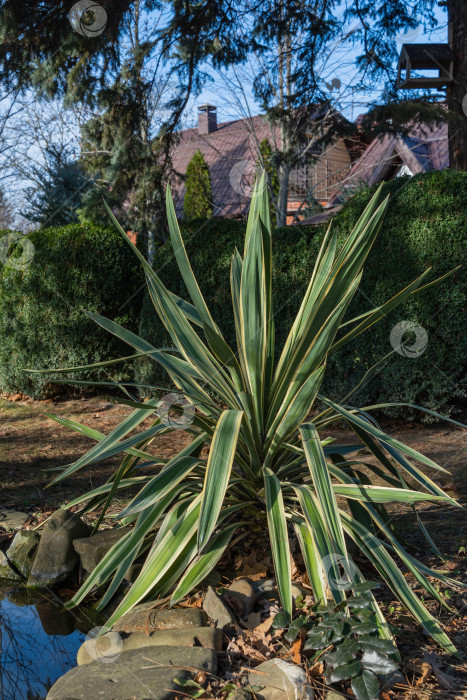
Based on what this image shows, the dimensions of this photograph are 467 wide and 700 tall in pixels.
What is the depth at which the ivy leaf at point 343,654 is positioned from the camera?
171 centimetres

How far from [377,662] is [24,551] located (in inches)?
77.5

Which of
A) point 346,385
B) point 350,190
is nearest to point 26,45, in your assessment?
point 346,385

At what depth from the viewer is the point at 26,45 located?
6344 millimetres

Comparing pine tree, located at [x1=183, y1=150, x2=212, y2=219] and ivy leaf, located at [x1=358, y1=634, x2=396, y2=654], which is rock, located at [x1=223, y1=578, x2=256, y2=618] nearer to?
ivy leaf, located at [x1=358, y1=634, x2=396, y2=654]

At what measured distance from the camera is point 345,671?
1692 mm

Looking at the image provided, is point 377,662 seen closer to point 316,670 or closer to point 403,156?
point 316,670

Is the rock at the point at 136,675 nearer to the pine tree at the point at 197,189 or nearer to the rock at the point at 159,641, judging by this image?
the rock at the point at 159,641

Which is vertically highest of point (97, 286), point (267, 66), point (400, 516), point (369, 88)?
point (267, 66)

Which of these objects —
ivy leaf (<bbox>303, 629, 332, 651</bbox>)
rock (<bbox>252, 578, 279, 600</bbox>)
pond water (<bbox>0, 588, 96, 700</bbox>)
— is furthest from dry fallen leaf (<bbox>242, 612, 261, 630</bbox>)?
pond water (<bbox>0, 588, 96, 700</bbox>)

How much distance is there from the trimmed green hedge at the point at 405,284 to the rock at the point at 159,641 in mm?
3741

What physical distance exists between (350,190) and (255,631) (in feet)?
41.9

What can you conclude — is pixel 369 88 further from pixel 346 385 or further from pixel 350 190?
pixel 350 190

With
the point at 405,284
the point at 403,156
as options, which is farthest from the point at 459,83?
the point at 403,156

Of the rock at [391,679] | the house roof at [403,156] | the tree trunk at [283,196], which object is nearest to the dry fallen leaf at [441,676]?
the rock at [391,679]
